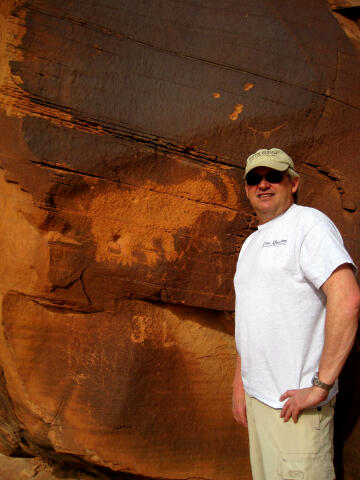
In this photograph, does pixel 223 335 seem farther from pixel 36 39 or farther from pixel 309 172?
pixel 36 39

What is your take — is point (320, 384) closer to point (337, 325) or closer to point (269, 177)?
point (337, 325)

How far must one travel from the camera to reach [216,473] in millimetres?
2113

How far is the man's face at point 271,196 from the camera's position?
1600 millimetres

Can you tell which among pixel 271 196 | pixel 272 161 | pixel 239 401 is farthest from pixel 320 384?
pixel 272 161

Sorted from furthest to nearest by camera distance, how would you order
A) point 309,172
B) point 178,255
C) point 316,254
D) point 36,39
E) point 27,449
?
point 27,449 < point 309,172 < point 178,255 < point 36,39 < point 316,254

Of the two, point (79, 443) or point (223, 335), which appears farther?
point (223, 335)

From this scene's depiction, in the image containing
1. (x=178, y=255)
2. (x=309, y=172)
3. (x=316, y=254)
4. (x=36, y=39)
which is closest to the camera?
(x=316, y=254)

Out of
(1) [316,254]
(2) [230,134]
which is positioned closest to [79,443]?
(1) [316,254]

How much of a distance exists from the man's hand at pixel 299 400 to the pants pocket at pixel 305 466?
0.13 m

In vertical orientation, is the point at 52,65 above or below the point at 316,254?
above

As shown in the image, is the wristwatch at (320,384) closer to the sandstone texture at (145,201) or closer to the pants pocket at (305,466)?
the pants pocket at (305,466)

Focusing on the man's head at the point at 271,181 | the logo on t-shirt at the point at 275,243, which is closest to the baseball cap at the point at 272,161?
the man's head at the point at 271,181

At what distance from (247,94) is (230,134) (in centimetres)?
24

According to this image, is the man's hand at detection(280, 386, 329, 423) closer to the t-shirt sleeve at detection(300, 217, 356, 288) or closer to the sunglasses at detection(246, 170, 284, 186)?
the t-shirt sleeve at detection(300, 217, 356, 288)
